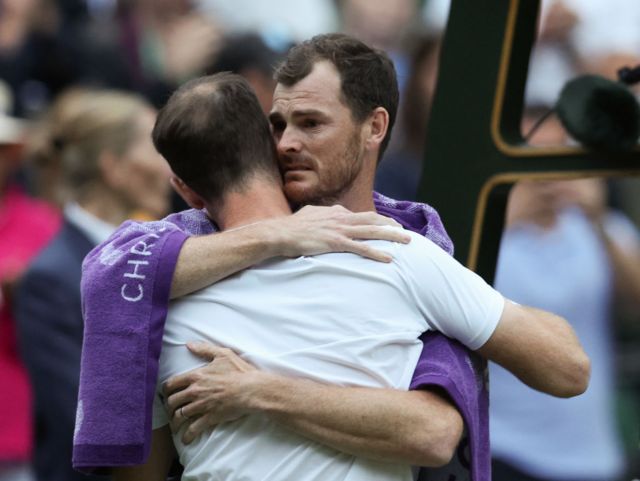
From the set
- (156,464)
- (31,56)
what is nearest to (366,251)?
(156,464)

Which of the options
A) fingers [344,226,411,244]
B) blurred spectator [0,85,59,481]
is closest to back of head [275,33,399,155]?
fingers [344,226,411,244]

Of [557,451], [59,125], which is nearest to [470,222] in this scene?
[557,451]

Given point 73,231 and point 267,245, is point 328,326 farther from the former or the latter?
point 73,231

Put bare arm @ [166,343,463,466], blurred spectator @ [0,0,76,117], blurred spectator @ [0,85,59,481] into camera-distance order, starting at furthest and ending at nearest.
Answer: blurred spectator @ [0,0,76,117] → blurred spectator @ [0,85,59,481] → bare arm @ [166,343,463,466]

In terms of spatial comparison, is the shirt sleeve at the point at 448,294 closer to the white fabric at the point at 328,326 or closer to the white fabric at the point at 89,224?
the white fabric at the point at 328,326

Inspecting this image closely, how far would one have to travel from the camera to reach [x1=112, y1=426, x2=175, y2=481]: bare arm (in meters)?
2.79

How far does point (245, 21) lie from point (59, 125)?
2.36m

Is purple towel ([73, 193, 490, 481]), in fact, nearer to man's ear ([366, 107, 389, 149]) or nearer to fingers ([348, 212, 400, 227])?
fingers ([348, 212, 400, 227])

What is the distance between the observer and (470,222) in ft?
10.6

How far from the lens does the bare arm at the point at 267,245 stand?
8.82ft

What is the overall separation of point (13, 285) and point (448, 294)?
9.51 ft

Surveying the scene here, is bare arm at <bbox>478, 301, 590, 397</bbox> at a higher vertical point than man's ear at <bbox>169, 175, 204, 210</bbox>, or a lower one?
lower

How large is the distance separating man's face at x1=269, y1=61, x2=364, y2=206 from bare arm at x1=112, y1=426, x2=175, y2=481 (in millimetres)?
521

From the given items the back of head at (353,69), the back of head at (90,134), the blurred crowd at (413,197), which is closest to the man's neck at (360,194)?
the back of head at (353,69)
